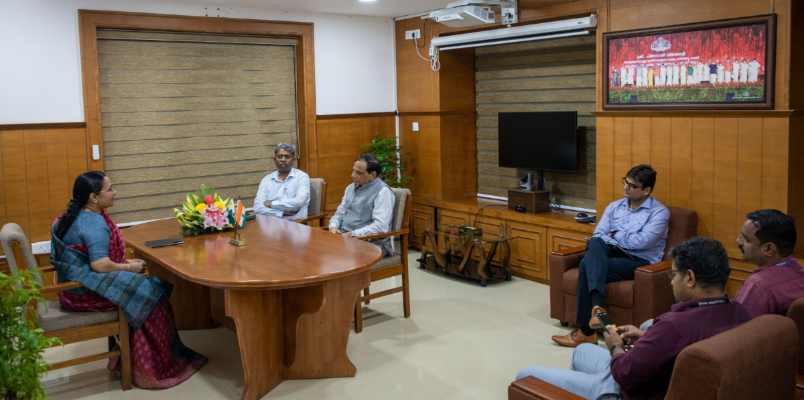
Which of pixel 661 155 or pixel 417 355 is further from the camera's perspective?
pixel 661 155

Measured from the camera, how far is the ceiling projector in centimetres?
579

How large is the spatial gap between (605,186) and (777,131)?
1.35 meters

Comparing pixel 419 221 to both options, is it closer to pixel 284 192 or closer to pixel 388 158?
pixel 388 158

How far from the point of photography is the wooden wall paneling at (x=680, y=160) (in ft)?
16.3

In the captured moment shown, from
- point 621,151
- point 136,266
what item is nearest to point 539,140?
point 621,151

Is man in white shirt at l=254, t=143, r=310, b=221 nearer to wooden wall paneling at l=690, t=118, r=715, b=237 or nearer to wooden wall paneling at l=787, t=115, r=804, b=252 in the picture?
wooden wall paneling at l=690, t=118, r=715, b=237

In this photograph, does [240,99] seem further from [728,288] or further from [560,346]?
[728,288]

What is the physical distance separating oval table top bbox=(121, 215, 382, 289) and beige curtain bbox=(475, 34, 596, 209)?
2.75 meters

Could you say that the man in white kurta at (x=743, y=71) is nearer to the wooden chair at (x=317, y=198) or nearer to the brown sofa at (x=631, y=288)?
the brown sofa at (x=631, y=288)

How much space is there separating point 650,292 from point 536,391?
2028 mm

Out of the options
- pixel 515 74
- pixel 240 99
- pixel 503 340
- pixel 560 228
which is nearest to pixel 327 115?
pixel 240 99

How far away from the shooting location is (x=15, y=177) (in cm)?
546

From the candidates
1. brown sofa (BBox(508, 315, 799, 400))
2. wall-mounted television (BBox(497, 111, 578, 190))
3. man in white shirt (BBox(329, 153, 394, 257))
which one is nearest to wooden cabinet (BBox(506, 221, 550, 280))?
wall-mounted television (BBox(497, 111, 578, 190))

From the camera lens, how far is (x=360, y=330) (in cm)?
484
